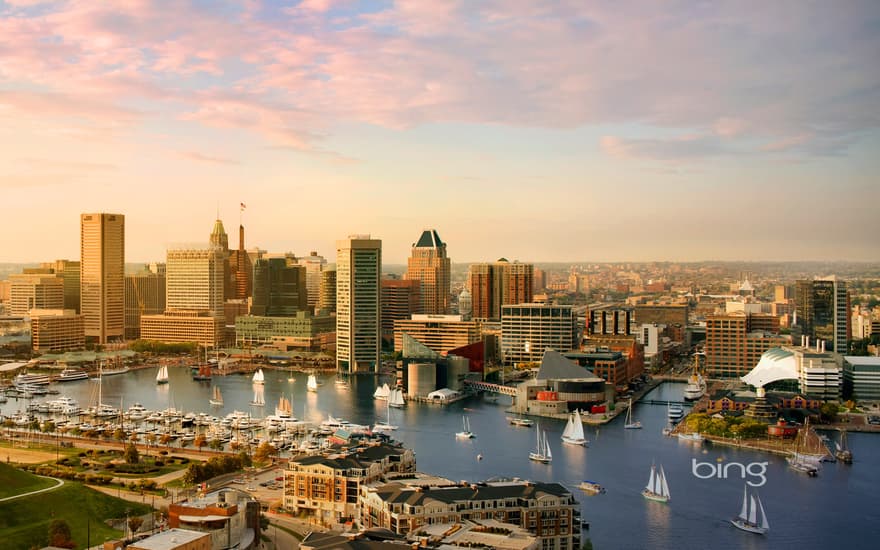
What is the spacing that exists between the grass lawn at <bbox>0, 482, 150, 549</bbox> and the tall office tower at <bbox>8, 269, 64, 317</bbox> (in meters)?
23.6

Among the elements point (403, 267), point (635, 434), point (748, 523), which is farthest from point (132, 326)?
point (748, 523)

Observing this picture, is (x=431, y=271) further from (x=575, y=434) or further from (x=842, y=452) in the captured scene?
(x=842, y=452)

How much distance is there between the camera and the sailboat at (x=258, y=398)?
1846 centimetres

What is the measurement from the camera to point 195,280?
3300 centimetres

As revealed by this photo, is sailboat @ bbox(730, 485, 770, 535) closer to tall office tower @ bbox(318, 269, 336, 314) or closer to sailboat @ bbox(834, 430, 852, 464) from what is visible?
sailboat @ bbox(834, 430, 852, 464)

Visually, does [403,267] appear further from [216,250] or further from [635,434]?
[635,434]

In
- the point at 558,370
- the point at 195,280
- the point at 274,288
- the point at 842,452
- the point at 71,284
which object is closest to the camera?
the point at 842,452

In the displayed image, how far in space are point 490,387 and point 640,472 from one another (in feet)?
27.7

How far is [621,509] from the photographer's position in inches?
411

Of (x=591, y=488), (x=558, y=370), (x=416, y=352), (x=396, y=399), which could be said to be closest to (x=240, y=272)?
(x=416, y=352)

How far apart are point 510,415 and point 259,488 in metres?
6.79

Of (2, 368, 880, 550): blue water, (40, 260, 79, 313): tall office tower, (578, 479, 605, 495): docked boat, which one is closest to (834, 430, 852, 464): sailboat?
(2, 368, 880, 550): blue water

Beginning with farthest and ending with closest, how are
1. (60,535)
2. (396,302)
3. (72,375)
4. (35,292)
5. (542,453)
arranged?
(396,302) < (35,292) < (72,375) < (542,453) < (60,535)

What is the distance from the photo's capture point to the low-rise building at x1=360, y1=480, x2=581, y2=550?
28.6ft
